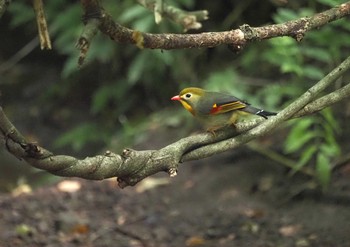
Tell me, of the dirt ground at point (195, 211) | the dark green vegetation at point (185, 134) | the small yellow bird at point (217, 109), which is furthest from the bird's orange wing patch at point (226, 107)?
the dirt ground at point (195, 211)

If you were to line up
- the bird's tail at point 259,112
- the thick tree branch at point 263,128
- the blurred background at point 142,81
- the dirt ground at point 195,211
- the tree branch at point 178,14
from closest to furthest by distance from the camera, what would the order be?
the tree branch at point 178,14 < the thick tree branch at point 263,128 < the bird's tail at point 259,112 < the dirt ground at point 195,211 < the blurred background at point 142,81

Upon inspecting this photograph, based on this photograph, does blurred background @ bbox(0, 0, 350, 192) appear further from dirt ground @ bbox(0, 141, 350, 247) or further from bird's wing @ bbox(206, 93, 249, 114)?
bird's wing @ bbox(206, 93, 249, 114)

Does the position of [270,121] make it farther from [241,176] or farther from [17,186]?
[17,186]

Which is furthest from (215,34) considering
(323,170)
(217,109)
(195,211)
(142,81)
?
(142,81)

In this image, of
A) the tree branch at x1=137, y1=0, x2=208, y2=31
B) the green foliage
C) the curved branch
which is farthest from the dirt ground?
the tree branch at x1=137, y1=0, x2=208, y2=31

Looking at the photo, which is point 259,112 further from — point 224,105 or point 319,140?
point 319,140

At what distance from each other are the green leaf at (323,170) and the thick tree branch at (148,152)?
1.38 meters

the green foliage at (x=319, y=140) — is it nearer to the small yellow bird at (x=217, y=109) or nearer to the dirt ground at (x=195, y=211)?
the dirt ground at (x=195, y=211)

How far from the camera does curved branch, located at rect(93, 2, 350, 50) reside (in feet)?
6.65

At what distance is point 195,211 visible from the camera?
4.52m

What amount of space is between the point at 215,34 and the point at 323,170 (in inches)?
80.9

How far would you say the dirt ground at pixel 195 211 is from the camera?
3977 mm

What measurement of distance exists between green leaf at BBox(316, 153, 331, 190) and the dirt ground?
13 cm

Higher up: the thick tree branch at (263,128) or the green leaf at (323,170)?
the green leaf at (323,170)
